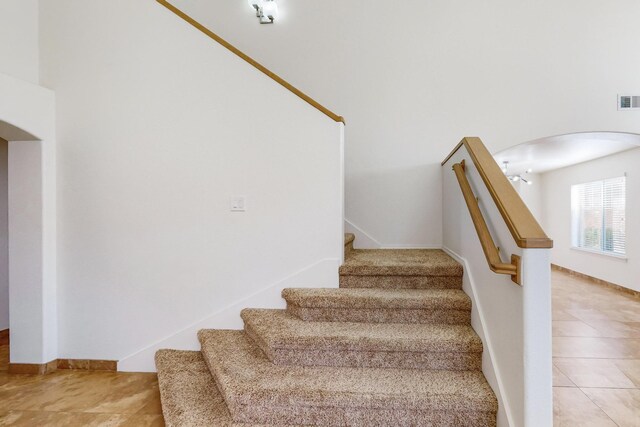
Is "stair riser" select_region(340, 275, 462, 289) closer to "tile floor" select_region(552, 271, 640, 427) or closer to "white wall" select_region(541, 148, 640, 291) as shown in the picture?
"tile floor" select_region(552, 271, 640, 427)

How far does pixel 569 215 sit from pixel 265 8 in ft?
23.1

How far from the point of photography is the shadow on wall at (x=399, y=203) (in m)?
3.70

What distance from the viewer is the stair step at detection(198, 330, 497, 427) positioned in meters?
1.62

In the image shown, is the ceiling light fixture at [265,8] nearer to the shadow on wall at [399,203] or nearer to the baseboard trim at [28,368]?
the shadow on wall at [399,203]

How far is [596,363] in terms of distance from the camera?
252cm

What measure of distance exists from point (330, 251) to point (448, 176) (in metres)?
1.45

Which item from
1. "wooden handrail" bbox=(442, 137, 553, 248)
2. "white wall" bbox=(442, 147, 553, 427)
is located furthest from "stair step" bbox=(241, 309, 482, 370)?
"wooden handrail" bbox=(442, 137, 553, 248)

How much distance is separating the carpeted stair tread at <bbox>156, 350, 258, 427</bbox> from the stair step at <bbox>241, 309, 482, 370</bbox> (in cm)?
38

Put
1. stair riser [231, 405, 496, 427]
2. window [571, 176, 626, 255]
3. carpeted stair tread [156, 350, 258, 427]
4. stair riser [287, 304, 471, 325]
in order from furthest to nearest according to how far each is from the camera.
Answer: window [571, 176, 626, 255]
stair riser [287, 304, 471, 325]
carpeted stair tread [156, 350, 258, 427]
stair riser [231, 405, 496, 427]

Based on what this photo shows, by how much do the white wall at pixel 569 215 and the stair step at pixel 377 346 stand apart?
16.3ft

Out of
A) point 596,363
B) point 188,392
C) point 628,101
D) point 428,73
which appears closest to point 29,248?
point 188,392

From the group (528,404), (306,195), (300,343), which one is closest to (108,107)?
(306,195)

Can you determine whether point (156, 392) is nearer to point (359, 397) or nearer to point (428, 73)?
point (359, 397)

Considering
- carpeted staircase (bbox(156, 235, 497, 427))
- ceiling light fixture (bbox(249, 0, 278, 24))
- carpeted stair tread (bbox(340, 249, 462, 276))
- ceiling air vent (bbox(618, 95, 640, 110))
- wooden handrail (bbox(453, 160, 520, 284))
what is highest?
ceiling light fixture (bbox(249, 0, 278, 24))
